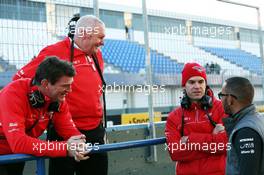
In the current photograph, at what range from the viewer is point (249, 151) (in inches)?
87.1

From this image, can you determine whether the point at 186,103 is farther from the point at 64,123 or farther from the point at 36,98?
the point at 36,98

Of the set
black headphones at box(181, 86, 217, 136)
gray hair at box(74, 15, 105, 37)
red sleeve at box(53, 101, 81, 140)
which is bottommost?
red sleeve at box(53, 101, 81, 140)

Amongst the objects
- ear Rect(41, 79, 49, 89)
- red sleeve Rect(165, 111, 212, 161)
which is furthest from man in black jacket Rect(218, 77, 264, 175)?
ear Rect(41, 79, 49, 89)

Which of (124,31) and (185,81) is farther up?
(124,31)

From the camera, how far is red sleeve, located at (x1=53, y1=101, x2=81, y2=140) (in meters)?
2.99

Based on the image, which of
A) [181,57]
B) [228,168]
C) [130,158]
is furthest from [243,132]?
[181,57]

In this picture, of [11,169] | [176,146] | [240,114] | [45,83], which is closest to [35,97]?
[45,83]

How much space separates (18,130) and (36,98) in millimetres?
244

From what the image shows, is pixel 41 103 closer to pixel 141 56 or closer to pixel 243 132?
pixel 243 132

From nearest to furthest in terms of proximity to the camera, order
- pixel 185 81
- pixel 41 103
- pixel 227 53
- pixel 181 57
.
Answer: pixel 41 103 → pixel 185 81 → pixel 181 57 → pixel 227 53

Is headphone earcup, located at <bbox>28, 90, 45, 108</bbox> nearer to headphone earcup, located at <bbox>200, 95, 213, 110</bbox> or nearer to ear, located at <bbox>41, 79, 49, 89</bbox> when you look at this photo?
ear, located at <bbox>41, 79, 49, 89</bbox>

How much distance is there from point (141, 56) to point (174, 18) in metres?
6.81

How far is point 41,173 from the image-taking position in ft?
9.02

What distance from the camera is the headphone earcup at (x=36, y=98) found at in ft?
8.79
